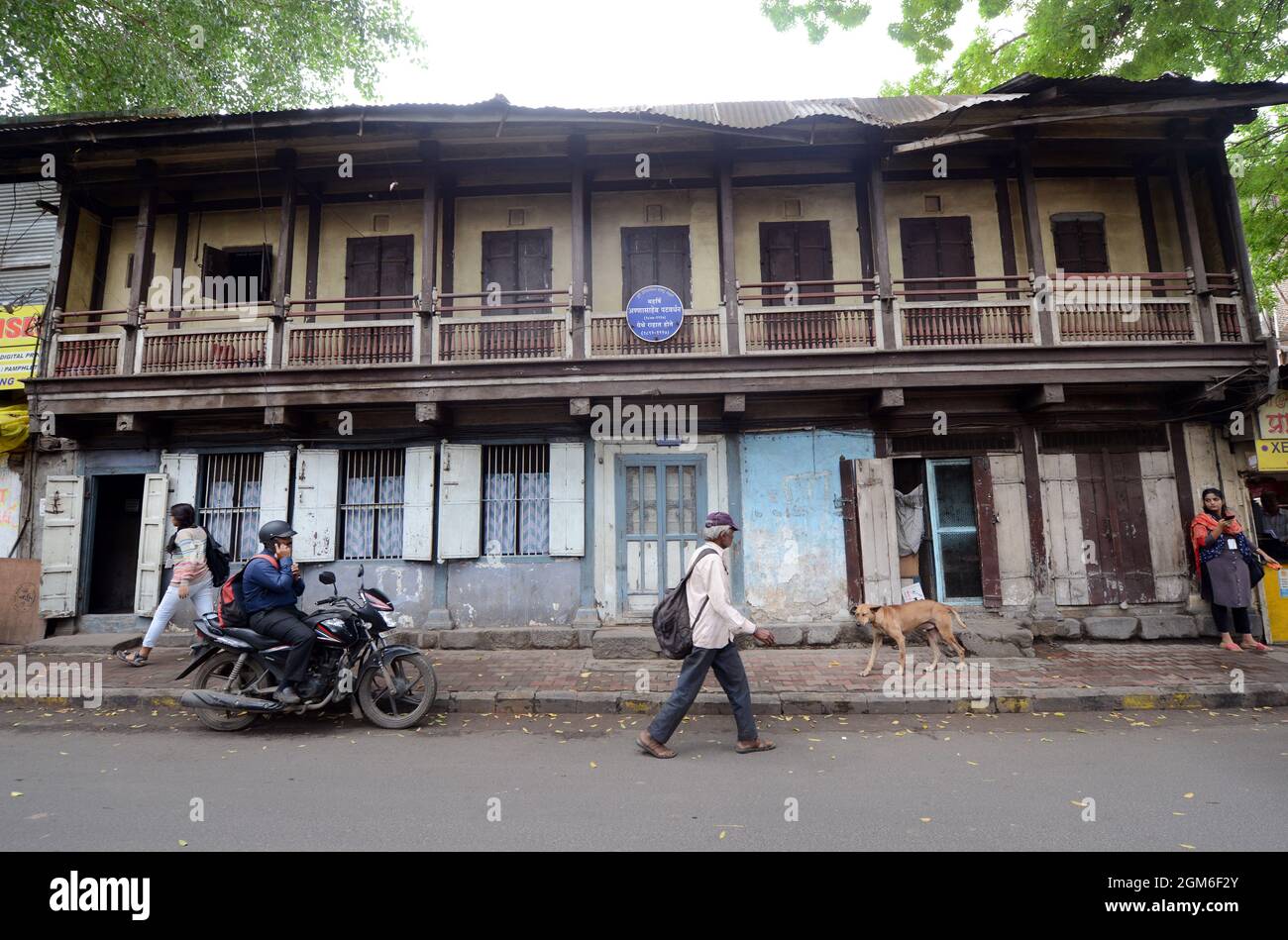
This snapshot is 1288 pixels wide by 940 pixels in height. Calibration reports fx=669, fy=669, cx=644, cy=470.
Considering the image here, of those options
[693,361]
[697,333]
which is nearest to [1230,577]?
[693,361]

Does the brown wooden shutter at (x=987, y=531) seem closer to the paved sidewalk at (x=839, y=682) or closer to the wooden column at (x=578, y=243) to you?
the paved sidewalk at (x=839, y=682)

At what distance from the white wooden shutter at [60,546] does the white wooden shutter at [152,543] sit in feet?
3.19

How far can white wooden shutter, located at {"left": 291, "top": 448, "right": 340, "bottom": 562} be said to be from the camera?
962cm

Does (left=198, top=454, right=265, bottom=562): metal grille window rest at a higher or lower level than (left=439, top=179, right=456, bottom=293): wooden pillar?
lower

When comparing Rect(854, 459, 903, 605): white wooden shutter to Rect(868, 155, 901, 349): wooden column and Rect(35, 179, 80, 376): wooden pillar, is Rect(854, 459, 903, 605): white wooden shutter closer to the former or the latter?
Rect(868, 155, 901, 349): wooden column

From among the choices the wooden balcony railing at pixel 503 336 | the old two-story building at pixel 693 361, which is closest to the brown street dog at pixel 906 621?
the old two-story building at pixel 693 361

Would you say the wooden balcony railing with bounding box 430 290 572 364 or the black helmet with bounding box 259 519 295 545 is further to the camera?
the wooden balcony railing with bounding box 430 290 572 364

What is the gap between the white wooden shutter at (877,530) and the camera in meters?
9.24

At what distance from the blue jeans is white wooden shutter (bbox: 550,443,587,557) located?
455 centimetres

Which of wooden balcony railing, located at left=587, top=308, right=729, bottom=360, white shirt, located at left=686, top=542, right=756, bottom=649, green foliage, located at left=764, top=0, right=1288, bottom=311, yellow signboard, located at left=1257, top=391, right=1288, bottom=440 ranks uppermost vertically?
green foliage, located at left=764, top=0, right=1288, bottom=311

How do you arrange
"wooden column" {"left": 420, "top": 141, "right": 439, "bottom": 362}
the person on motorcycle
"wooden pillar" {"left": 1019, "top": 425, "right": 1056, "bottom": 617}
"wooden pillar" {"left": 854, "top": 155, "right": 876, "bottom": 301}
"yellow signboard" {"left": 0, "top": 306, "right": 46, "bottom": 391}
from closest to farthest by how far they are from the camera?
the person on motorcycle, "wooden column" {"left": 420, "top": 141, "right": 439, "bottom": 362}, "wooden pillar" {"left": 1019, "top": 425, "right": 1056, "bottom": 617}, "wooden pillar" {"left": 854, "top": 155, "right": 876, "bottom": 301}, "yellow signboard" {"left": 0, "top": 306, "right": 46, "bottom": 391}

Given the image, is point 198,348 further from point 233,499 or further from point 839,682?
point 839,682

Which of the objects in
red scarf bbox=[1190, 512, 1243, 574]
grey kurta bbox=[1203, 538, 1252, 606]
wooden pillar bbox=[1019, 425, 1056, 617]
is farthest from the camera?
wooden pillar bbox=[1019, 425, 1056, 617]

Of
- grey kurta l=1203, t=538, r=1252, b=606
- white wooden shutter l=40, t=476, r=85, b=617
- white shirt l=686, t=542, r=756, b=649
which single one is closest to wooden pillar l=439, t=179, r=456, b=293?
white wooden shutter l=40, t=476, r=85, b=617
